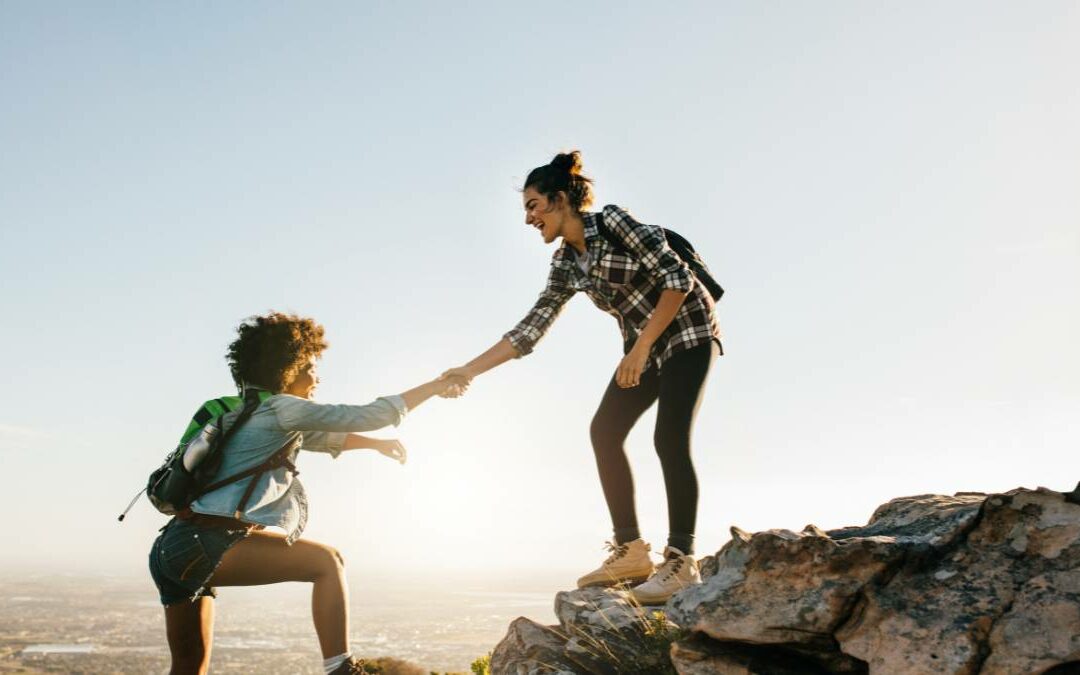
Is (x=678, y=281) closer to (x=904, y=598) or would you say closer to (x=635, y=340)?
(x=635, y=340)

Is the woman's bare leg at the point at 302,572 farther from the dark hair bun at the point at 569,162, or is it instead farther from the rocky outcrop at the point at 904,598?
the dark hair bun at the point at 569,162

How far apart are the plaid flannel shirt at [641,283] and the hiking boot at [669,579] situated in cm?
147

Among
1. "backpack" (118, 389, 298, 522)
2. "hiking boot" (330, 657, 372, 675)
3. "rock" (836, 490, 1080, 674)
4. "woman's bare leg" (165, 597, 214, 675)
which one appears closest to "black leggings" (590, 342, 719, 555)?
"rock" (836, 490, 1080, 674)

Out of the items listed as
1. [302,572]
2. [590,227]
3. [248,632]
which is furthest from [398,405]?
[248,632]

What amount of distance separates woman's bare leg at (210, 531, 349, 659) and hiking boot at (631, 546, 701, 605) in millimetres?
2172

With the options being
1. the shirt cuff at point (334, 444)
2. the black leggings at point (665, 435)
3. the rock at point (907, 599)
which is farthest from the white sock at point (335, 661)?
the rock at point (907, 599)

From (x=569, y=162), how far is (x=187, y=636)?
4.63m

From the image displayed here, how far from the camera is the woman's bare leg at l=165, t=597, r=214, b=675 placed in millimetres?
4949

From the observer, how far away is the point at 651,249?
5.49m

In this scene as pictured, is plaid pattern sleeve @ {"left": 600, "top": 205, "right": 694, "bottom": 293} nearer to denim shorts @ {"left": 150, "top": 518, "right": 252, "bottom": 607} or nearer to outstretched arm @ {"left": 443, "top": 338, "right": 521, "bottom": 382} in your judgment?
outstretched arm @ {"left": 443, "top": 338, "right": 521, "bottom": 382}

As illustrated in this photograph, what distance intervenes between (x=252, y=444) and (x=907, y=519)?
171 inches

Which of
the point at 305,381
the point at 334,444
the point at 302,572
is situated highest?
the point at 305,381

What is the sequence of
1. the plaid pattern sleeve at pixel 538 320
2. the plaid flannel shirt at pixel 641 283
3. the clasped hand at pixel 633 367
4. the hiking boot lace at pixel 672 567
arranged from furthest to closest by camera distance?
the plaid pattern sleeve at pixel 538 320, the plaid flannel shirt at pixel 641 283, the clasped hand at pixel 633 367, the hiking boot lace at pixel 672 567

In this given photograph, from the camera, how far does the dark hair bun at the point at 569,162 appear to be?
6.06 metres
